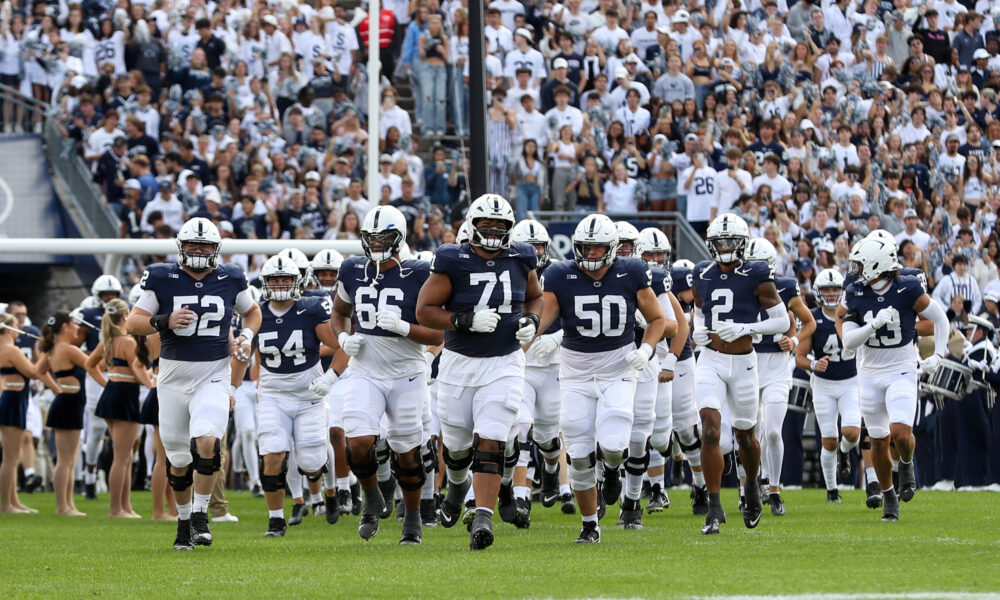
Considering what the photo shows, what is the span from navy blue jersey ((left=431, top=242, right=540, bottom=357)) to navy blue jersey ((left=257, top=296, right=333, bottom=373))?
9.00 ft

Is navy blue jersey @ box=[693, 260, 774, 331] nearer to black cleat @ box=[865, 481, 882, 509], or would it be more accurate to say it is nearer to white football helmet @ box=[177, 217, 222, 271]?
black cleat @ box=[865, 481, 882, 509]

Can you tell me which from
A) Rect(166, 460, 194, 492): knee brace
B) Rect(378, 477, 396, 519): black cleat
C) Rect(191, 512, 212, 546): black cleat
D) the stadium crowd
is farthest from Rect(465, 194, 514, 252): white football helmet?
the stadium crowd

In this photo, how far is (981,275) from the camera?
19.8 meters

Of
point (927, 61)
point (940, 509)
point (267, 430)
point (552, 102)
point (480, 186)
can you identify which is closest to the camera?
point (267, 430)

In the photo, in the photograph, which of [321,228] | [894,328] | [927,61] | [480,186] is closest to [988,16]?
[927,61]

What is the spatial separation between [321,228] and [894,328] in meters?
10.1

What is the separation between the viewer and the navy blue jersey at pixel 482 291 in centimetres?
A: 960

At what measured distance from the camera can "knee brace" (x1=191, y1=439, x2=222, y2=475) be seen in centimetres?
1018

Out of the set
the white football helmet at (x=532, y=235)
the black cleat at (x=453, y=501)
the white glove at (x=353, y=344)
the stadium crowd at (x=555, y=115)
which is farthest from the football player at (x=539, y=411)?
the stadium crowd at (x=555, y=115)

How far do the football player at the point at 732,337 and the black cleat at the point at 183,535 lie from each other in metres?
3.32

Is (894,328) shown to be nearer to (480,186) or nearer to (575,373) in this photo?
(575,373)

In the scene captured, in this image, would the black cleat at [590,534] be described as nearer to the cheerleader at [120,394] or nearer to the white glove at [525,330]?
the white glove at [525,330]

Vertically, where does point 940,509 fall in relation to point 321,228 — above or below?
below

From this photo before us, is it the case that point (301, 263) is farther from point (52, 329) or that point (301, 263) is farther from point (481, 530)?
point (481, 530)
